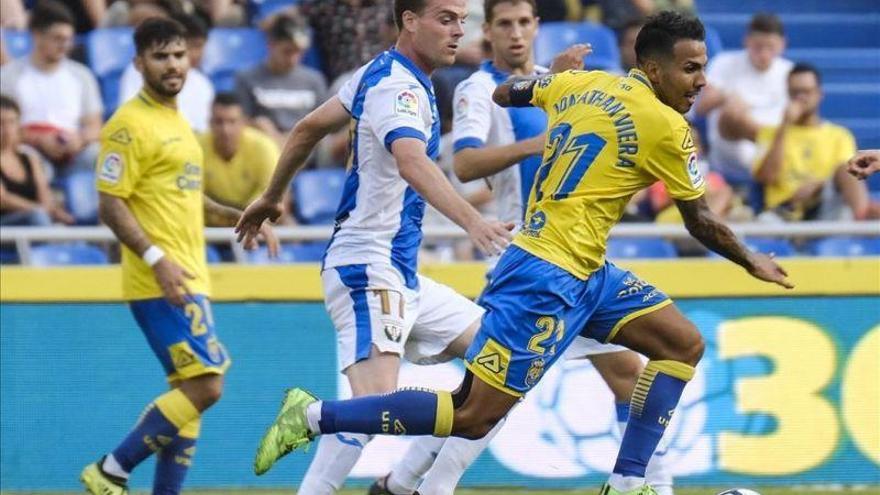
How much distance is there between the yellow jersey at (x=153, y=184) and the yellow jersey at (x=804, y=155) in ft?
18.0

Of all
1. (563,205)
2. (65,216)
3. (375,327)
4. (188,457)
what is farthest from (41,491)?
(563,205)

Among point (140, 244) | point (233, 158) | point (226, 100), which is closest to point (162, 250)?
point (140, 244)

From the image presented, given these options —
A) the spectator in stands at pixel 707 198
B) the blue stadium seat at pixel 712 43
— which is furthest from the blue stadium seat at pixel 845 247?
the blue stadium seat at pixel 712 43

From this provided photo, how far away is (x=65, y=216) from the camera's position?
11930 millimetres

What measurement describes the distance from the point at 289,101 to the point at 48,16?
1878 mm

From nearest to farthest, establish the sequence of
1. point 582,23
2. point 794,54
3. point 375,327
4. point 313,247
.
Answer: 1. point 375,327
2. point 313,247
3. point 582,23
4. point 794,54

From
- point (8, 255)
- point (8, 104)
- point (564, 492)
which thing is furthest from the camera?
point (8, 104)

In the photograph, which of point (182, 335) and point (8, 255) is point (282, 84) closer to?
point (8, 255)

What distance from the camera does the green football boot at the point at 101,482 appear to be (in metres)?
8.95

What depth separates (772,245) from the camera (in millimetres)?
11719

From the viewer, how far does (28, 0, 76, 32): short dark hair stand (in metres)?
13.0

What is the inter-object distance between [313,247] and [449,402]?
469cm

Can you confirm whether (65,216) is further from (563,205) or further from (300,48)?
(563,205)

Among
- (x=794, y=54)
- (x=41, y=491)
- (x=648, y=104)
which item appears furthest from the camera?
(x=794, y=54)
